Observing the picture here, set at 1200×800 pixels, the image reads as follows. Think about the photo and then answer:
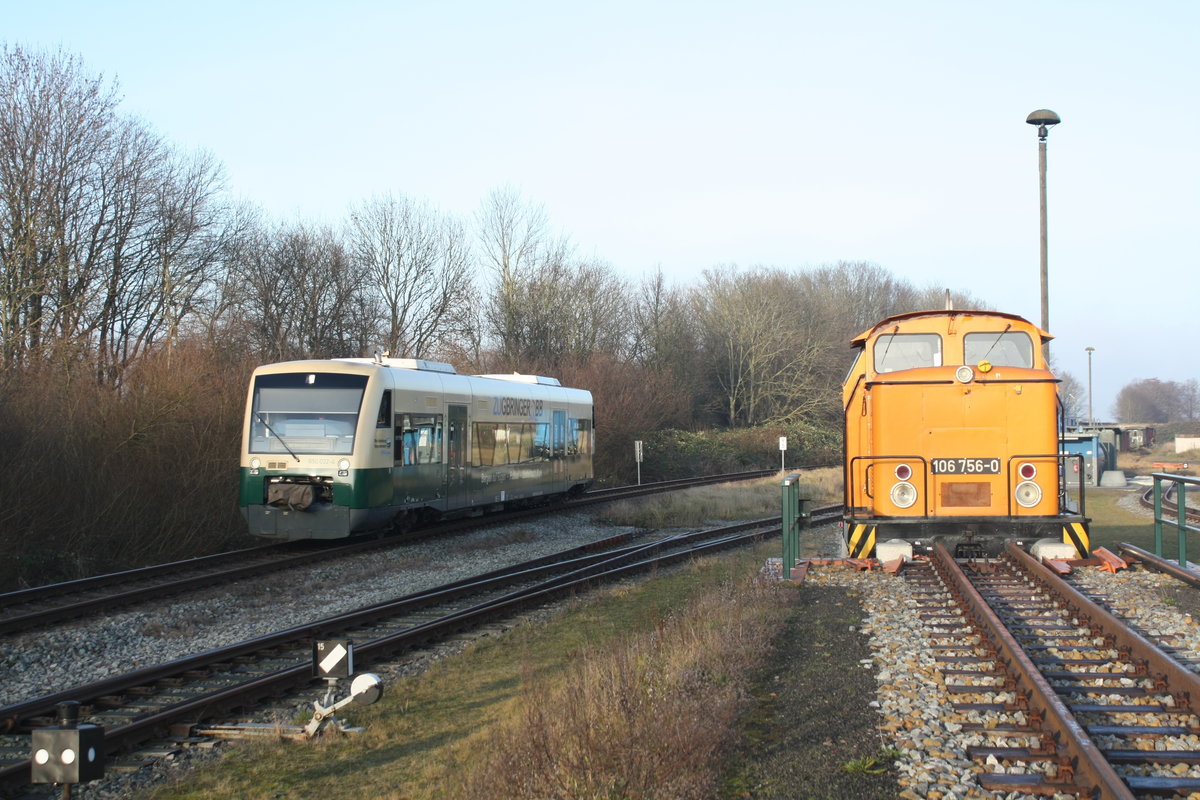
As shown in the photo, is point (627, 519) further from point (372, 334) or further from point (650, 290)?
point (650, 290)

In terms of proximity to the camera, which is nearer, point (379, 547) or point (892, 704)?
point (892, 704)

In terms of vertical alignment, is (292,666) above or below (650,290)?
below

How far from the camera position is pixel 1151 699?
6285 millimetres

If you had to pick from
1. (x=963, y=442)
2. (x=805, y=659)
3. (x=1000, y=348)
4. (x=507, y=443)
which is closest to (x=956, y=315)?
(x=1000, y=348)

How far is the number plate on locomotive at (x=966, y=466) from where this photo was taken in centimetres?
1162

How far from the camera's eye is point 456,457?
63.8ft

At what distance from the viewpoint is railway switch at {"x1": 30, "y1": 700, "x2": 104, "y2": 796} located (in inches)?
191

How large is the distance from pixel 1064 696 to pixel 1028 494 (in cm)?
547

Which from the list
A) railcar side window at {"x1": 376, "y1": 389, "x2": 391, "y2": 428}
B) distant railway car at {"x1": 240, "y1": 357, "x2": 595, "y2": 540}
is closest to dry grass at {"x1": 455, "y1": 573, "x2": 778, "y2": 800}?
distant railway car at {"x1": 240, "y1": 357, "x2": 595, "y2": 540}

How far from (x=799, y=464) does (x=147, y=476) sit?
35.8 metres

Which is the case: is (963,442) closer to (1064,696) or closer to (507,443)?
(1064,696)

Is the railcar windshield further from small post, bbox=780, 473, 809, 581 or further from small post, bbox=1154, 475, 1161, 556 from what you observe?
small post, bbox=1154, 475, 1161, 556

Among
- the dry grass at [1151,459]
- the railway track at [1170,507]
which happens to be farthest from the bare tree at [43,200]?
the dry grass at [1151,459]

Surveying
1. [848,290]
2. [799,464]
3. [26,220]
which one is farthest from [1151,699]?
[848,290]
